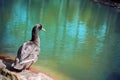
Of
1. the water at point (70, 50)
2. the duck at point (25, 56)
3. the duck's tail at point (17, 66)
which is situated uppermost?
the duck at point (25, 56)

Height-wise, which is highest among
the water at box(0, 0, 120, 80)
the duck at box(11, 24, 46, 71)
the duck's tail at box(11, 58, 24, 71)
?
the duck at box(11, 24, 46, 71)

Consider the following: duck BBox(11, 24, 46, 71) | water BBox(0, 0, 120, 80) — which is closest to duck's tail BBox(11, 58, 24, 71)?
duck BBox(11, 24, 46, 71)

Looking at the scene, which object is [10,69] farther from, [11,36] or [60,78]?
[11,36]

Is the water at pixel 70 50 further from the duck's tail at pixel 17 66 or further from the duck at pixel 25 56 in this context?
the duck's tail at pixel 17 66

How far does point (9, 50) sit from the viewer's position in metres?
17.1

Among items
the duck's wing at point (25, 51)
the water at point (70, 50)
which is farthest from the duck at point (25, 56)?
the water at point (70, 50)

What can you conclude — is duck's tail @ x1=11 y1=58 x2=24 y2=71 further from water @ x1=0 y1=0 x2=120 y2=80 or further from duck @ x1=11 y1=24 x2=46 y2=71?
water @ x1=0 y1=0 x2=120 y2=80

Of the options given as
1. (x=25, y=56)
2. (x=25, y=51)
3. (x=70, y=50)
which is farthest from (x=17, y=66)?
(x=70, y=50)

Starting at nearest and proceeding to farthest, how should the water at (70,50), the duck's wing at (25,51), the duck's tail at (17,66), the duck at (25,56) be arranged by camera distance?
the duck's tail at (17,66) → the duck at (25,56) → the duck's wing at (25,51) → the water at (70,50)

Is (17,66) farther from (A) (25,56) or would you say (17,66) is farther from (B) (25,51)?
(B) (25,51)

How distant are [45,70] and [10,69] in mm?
3278

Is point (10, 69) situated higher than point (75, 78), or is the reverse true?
point (10, 69)

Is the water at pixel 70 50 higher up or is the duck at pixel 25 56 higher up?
the duck at pixel 25 56

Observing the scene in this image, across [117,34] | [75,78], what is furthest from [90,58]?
[117,34]
